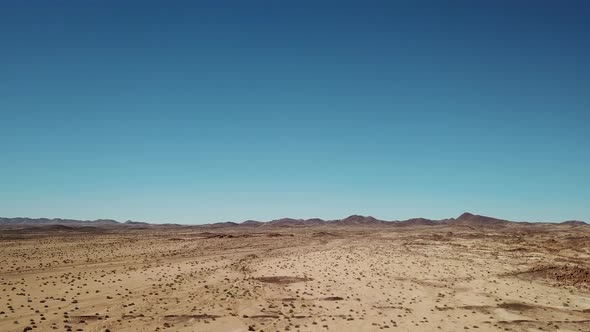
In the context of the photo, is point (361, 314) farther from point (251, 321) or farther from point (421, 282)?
point (421, 282)

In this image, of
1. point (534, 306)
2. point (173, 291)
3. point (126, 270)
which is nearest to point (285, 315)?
point (173, 291)

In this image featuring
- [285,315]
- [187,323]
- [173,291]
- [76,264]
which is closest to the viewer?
[187,323]

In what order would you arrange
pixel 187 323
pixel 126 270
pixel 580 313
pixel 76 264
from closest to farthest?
pixel 187 323, pixel 580 313, pixel 126 270, pixel 76 264

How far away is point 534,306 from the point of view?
72.4 feet

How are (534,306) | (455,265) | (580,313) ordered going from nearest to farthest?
(580,313)
(534,306)
(455,265)

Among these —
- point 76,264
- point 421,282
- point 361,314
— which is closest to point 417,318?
point 361,314

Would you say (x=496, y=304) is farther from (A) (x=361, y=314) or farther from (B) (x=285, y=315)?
(B) (x=285, y=315)

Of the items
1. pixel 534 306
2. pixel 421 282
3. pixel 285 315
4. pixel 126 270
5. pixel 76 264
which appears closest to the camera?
pixel 285 315

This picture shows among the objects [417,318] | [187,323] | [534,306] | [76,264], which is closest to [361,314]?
[417,318]

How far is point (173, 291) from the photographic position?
934 inches

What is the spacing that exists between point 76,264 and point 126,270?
20.2ft

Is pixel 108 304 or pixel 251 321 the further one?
pixel 108 304

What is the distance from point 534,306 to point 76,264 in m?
33.7

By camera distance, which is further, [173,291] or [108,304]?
[173,291]
